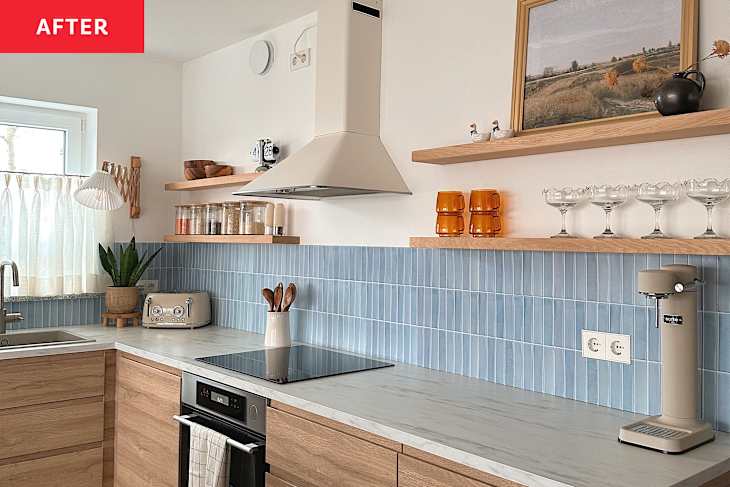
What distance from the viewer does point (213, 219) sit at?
353 centimetres

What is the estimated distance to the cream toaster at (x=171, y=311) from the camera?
3549 mm

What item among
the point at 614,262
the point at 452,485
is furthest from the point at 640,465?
the point at 614,262

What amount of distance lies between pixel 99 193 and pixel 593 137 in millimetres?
2532

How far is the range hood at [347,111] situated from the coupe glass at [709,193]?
3.76 ft

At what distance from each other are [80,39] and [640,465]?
330 centimetres

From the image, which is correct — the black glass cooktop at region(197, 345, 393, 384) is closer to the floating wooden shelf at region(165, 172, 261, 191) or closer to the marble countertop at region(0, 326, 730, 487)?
the marble countertop at region(0, 326, 730, 487)

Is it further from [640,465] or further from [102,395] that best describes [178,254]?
[640,465]

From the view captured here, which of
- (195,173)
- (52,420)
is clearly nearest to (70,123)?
(195,173)

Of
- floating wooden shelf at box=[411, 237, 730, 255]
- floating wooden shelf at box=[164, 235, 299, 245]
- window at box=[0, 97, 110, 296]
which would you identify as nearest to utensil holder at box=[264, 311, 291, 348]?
floating wooden shelf at box=[164, 235, 299, 245]

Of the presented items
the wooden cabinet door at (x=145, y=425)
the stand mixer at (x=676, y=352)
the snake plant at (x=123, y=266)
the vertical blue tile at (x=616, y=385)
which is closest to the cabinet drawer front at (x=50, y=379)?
the wooden cabinet door at (x=145, y=425)

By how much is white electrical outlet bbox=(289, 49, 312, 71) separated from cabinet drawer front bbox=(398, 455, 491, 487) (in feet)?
6.75

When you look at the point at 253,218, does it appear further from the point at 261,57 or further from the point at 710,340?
the point at 710,340

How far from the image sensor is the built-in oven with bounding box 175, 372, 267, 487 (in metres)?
2.24

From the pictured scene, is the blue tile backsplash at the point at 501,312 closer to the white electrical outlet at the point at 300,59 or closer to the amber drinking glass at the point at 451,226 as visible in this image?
the amber drinking glass at the point at 451,226
